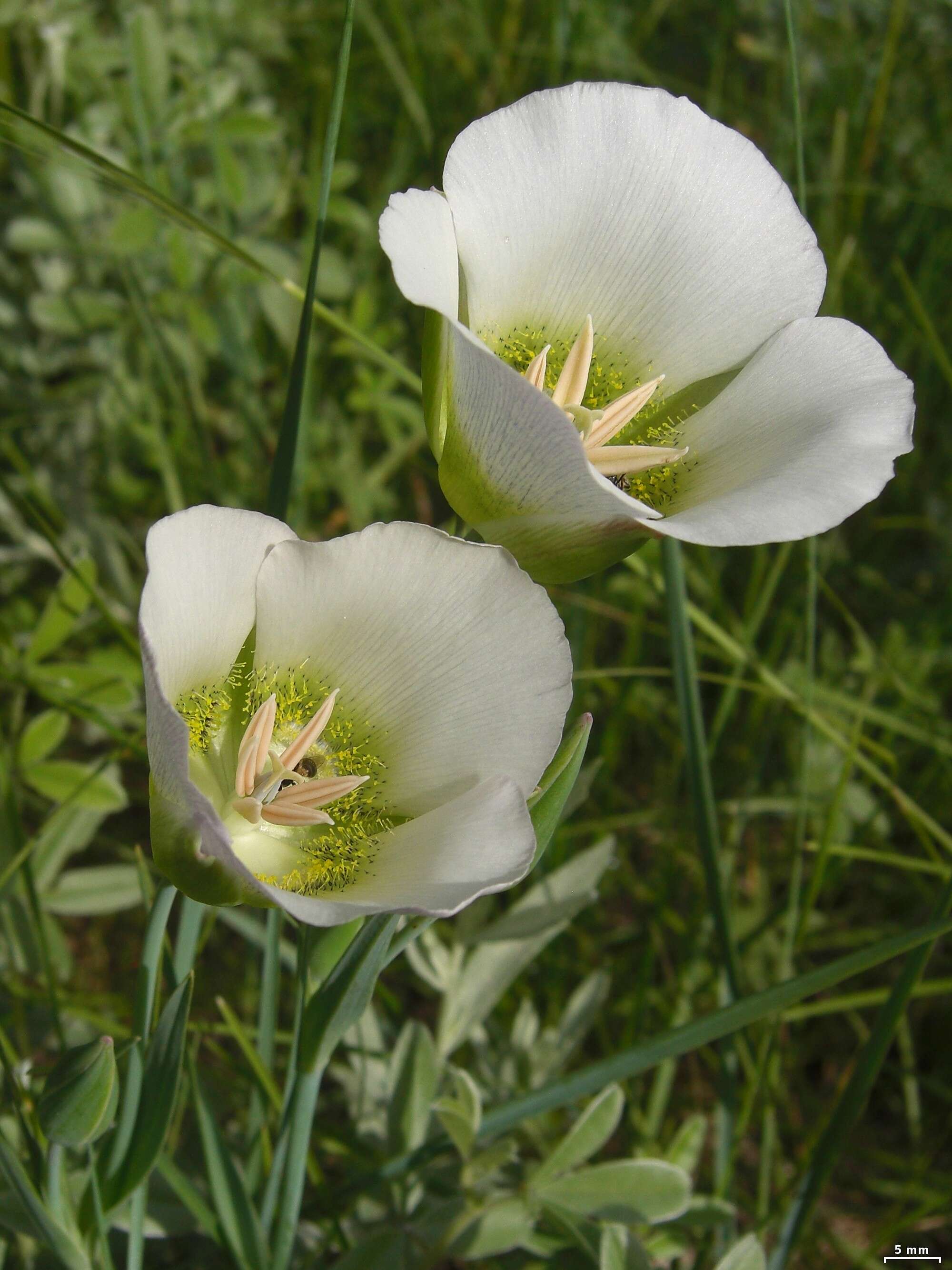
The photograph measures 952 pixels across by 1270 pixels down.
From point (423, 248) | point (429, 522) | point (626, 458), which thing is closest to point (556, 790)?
point (626, 458)

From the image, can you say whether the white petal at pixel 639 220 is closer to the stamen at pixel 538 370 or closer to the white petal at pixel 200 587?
the stamen at pixel 538 370

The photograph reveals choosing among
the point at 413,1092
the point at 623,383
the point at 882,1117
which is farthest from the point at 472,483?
the point at 882,1117

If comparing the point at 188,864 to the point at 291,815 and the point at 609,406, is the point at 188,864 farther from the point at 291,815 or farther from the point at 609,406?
the point at 609,406

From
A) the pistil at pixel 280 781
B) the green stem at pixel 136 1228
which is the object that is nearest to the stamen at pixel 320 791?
the pistil at pixel 280 781

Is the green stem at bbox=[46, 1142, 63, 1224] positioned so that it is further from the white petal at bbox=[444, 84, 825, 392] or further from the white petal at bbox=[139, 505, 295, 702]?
the white petal at bbox=[444, 84, 825, 392]

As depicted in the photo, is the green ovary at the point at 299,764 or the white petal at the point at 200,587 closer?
the white petal at the point at 200,587

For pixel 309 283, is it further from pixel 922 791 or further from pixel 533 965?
pixel 922 791

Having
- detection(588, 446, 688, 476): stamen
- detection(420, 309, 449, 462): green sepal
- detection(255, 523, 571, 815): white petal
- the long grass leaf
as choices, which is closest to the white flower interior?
detection(588, 446, 688, 476): stamen
